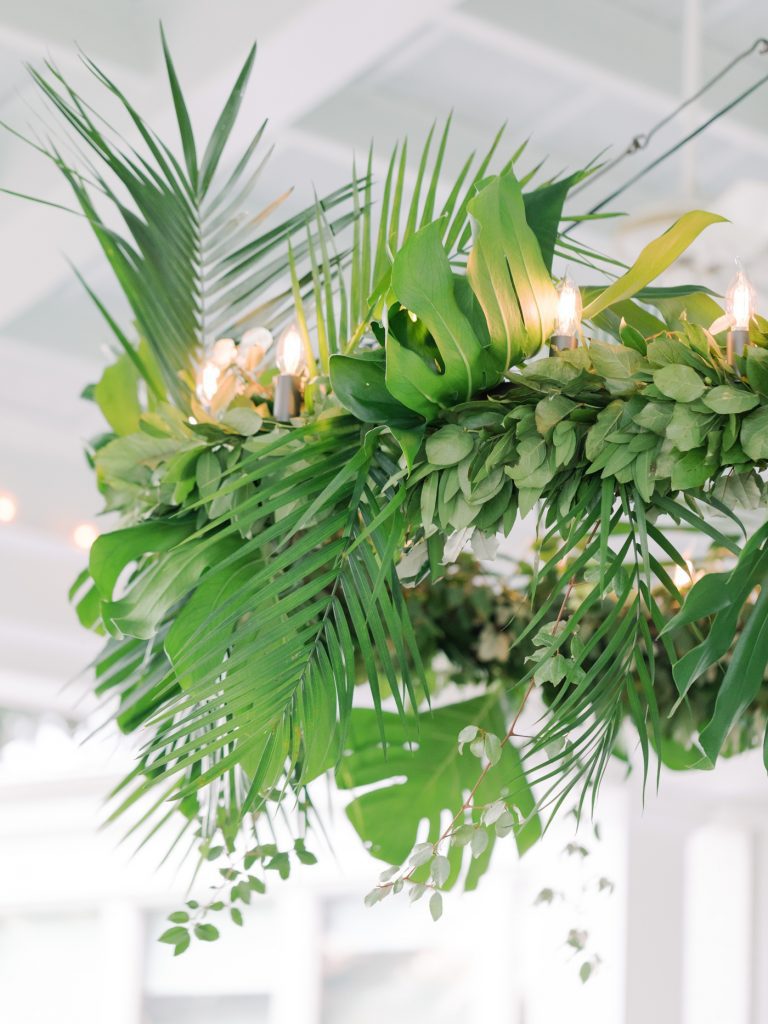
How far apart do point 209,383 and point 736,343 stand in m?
0.58

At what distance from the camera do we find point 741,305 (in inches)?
38.2

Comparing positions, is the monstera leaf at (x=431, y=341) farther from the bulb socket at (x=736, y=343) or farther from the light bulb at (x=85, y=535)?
the light bulb at (x=85, y=535)

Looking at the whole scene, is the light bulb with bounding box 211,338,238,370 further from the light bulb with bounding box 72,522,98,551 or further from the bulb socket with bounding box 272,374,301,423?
the light bulb with bounding box 72,522,98,551

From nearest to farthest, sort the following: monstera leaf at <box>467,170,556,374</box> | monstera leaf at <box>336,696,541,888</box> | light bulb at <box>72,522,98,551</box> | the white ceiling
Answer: monstera leaf at <box>467,170,556,374</box>
monstera leaf at <box>336,696,541,888</box>
the white ceiling
light bulb at <box>72,522,98,551</box>

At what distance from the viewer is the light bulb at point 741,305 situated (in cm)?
97

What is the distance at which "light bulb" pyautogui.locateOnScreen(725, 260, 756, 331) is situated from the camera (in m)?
0.97

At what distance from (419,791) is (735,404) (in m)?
1.03

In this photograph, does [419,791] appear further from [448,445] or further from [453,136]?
[453,136]

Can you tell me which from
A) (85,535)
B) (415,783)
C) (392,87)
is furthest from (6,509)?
(415,783)

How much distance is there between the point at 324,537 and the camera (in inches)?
40.6

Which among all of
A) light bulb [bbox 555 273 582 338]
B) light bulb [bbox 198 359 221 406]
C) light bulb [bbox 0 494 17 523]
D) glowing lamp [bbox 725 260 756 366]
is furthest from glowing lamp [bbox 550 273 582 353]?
light bulb [bbox 0 494 17 523]

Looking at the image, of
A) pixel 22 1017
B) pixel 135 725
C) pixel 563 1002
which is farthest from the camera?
pixel 22 1017

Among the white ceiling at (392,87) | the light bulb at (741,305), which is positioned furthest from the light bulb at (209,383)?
the white ceiling at (392,87)

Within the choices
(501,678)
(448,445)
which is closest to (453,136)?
(501,678)
